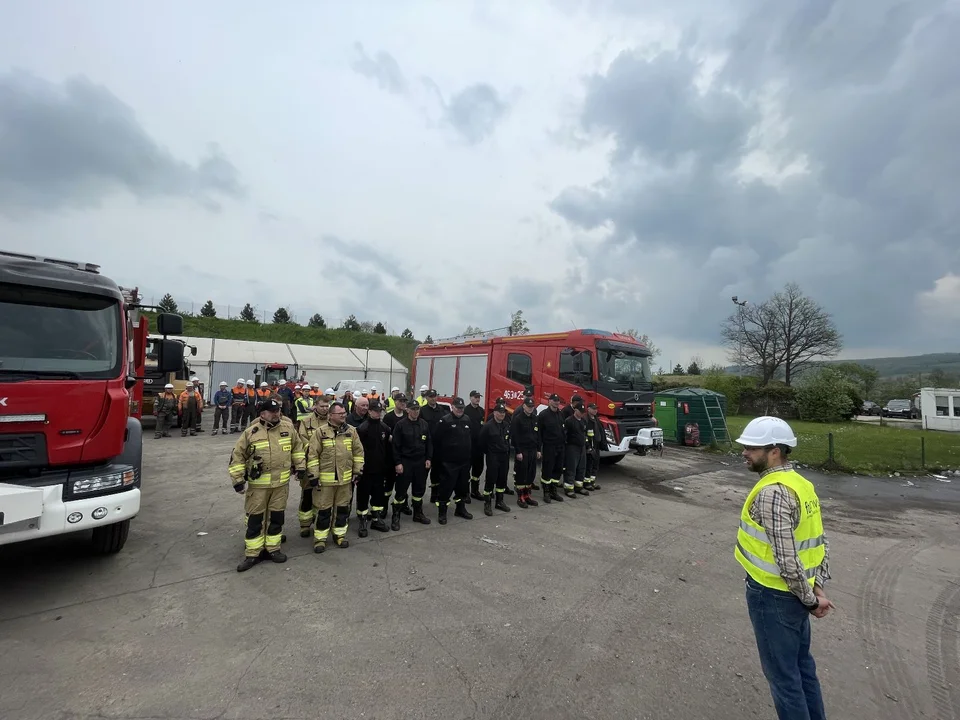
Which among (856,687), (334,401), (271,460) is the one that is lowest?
(856,687)

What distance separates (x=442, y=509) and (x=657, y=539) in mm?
2815

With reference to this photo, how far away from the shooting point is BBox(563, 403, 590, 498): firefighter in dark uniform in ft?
26.3

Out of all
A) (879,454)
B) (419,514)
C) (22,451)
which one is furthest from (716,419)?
(22,451)

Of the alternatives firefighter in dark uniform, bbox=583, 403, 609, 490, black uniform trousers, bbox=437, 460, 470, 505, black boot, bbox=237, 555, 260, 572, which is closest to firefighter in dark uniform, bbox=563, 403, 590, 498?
firefighter in dark uniform, bbox=583, 403, 609, 490

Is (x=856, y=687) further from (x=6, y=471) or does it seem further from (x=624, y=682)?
(x=6, y=471)

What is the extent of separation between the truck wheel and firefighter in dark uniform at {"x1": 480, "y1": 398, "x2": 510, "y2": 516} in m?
4.29

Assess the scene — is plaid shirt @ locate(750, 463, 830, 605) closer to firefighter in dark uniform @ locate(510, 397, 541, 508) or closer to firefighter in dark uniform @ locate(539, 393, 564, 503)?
firefighter in dark uniform @ locate(510, 397, 541, 508)

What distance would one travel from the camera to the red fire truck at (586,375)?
30.8 ft

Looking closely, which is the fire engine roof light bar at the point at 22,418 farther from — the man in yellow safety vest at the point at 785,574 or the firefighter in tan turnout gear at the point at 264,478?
the man in yellow safety vest at the point at 785,574

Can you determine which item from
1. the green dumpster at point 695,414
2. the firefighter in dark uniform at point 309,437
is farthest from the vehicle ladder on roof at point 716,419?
the firefighter in dark uniform at point 309,437

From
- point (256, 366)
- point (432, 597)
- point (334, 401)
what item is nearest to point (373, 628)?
point (432, 597)

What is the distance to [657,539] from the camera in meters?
5.90

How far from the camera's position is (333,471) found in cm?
521

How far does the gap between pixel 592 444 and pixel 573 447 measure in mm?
928
